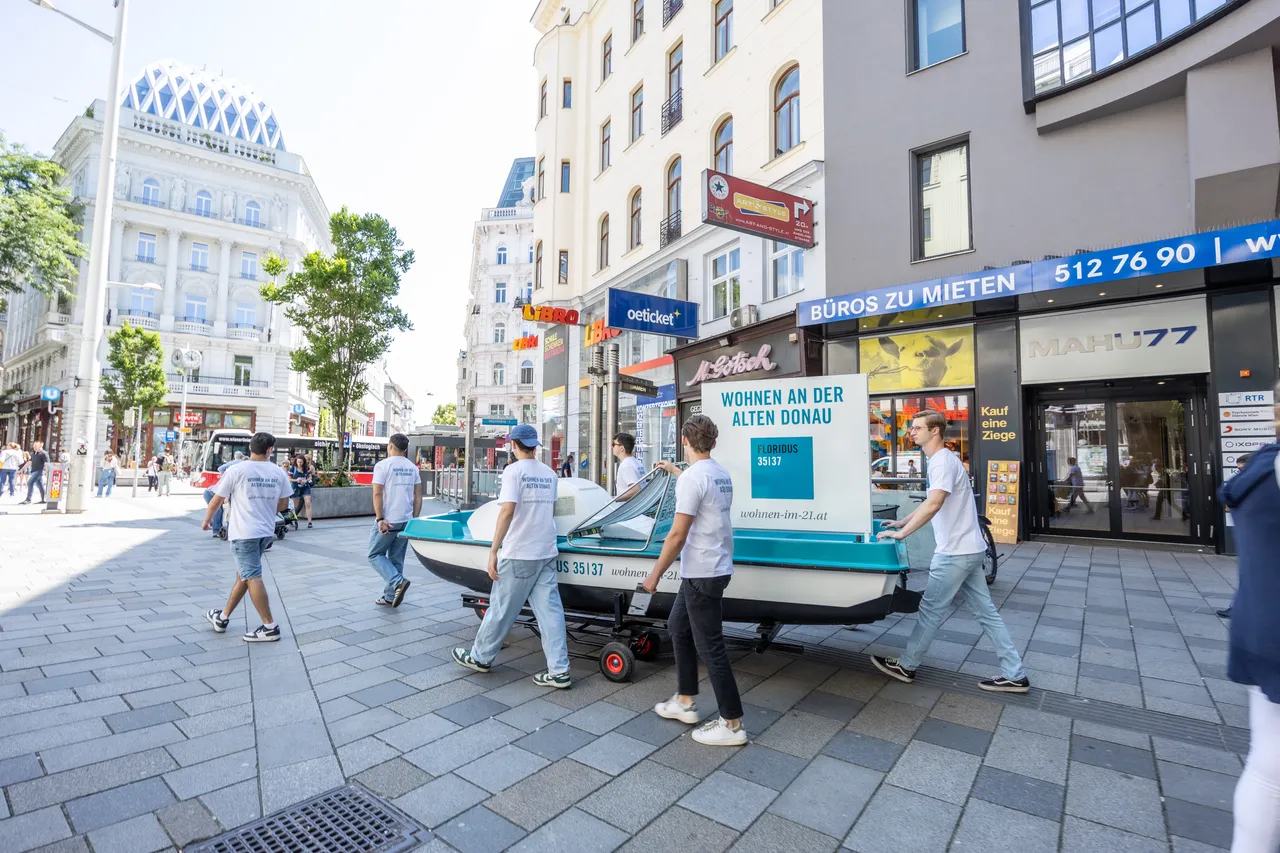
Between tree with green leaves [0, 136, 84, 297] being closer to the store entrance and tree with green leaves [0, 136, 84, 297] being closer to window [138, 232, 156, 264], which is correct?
window [138, 232, 156, 264]

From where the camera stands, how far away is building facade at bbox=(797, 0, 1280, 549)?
8875mm

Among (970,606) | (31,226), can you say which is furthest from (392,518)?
(31,226)

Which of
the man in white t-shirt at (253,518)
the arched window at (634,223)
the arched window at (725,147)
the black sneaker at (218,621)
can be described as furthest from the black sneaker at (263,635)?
the arched window at (634,223)

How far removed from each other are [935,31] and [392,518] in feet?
43.7

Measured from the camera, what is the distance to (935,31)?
12.4 metres

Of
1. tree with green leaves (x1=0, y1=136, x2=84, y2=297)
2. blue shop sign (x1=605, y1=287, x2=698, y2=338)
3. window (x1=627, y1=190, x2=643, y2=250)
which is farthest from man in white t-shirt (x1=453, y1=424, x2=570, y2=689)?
tree with green leaves (x1=0, y1=136, x2=84, y2=297)

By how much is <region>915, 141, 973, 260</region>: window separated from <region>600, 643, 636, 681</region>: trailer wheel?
10.6 meters

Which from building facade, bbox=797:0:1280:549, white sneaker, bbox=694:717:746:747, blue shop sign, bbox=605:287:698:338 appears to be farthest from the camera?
blue shop sign, bbox=605:287:698:338

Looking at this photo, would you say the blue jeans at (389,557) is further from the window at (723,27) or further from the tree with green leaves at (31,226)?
the tree with green leaves at (31,226)

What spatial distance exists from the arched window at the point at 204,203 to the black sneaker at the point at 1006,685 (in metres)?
56.8

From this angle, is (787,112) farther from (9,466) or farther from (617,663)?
(9,466)

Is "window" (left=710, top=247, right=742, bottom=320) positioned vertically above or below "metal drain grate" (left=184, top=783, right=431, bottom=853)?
above

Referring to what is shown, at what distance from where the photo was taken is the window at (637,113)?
20.5 meters

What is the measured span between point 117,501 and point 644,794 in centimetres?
2447
